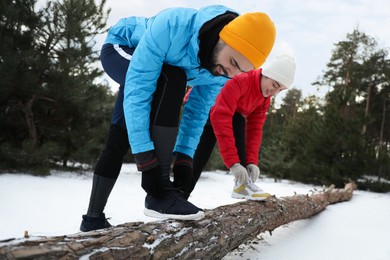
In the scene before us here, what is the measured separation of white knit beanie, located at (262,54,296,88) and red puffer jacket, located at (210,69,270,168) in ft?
0.37

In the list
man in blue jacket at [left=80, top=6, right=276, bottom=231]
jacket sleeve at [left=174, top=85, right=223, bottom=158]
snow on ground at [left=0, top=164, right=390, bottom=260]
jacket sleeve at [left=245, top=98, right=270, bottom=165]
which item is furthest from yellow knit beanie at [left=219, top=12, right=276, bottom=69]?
jacket sleeve at [left=245, top=98, right=270, bottom=165]

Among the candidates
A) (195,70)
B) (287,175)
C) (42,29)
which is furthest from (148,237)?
(287,175)

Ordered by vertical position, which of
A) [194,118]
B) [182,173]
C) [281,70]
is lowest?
[182,173]

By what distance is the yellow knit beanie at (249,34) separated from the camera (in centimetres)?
123

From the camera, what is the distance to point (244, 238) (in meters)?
1.75

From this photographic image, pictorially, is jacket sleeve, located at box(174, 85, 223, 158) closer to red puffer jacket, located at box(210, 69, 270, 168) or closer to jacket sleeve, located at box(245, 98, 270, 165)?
red puffer jacket, located at box(210, 69, 270, 168)

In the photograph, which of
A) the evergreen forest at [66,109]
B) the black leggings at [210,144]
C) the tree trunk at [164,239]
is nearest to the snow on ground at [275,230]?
the tree trunk at [164,239]

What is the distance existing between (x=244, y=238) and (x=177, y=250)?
2.19ft

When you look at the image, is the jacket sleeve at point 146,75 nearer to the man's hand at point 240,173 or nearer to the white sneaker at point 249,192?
the man's hand at point 240,173

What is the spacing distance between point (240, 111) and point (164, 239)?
4.63ft

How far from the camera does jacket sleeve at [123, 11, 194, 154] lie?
127cm

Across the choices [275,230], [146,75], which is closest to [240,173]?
[275,230]

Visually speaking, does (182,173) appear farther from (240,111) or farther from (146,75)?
(240,111)

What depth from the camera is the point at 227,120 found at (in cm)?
214
